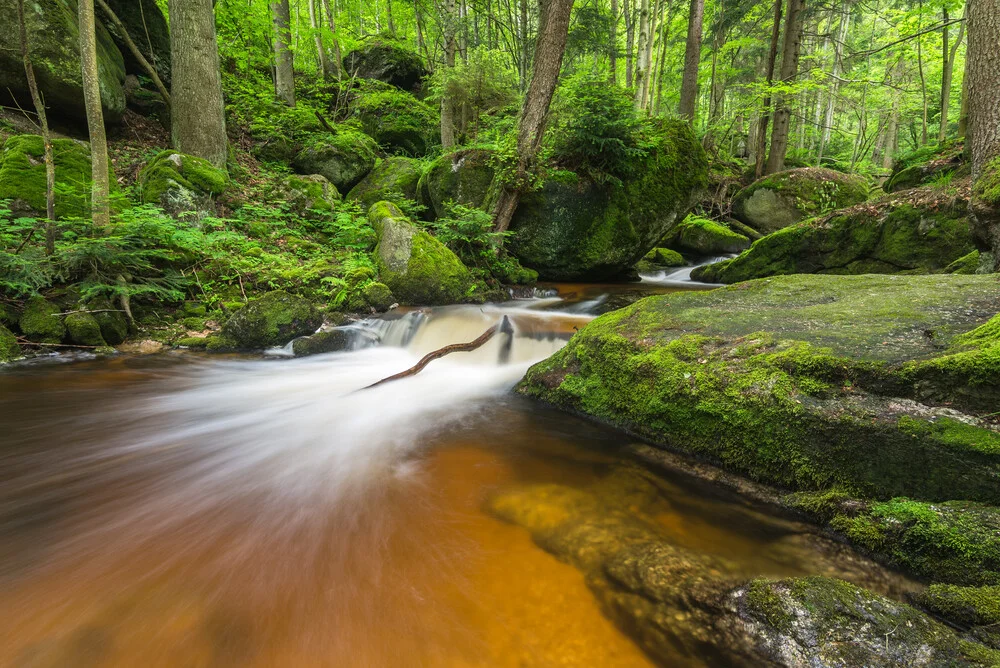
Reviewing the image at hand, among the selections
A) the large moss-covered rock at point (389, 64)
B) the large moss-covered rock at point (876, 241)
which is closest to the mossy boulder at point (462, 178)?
the large moss-covered rock at point (876, 241)

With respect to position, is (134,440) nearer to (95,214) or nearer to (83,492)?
(83,492)

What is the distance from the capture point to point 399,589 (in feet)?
6.64

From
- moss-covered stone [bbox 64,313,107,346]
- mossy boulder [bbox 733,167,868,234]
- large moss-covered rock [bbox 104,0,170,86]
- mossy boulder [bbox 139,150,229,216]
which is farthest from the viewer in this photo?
mossy boulder [bbox 733,167,868,234]

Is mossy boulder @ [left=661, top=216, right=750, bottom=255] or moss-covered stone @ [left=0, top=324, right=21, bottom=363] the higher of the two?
mossy boulder @ [left=661, top=216, right=750, bottom=255]

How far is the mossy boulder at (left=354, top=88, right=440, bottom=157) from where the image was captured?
13891mm

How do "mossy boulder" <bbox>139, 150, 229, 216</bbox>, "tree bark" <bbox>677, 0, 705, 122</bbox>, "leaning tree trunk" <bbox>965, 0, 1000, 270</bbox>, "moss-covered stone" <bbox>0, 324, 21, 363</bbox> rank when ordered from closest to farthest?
1. "leaning tree trunk" <bbox>965, 0, 1000, 270</bbox>
2. "moss-covered stone" <bbox>0, 324, 21, 363</bbox>
3. "mossy boulder" <bbox>139, 150, 229, 216</bbox>
4. "tree bark" <bbox>677, 0, 705, 122</bbox>

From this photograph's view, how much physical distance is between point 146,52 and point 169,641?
12907mm

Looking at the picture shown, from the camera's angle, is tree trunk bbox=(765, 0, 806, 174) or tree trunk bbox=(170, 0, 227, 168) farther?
tree trunk bbox=(765, 0, 806, 174)

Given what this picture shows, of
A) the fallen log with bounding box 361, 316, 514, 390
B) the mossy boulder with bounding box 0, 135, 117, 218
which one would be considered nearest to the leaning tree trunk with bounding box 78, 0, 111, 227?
the mossy boulder with bounding box 0, 135, 117, 218

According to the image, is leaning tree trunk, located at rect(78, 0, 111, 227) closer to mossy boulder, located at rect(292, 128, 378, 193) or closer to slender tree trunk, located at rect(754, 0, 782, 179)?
mossy boulder, located at rect(292, 128, 378, 193)

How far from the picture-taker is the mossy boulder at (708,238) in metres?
13.0

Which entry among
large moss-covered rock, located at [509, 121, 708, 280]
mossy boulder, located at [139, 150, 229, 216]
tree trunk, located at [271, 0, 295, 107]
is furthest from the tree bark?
mossy boulder, located at [139, 150, 229, 216]

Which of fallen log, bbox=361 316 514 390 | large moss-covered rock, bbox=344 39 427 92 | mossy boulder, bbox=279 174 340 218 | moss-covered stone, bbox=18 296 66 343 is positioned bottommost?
fallen log, bbox=361 316 514 390

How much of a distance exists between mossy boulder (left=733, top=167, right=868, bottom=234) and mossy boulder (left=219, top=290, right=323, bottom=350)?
546 inches
